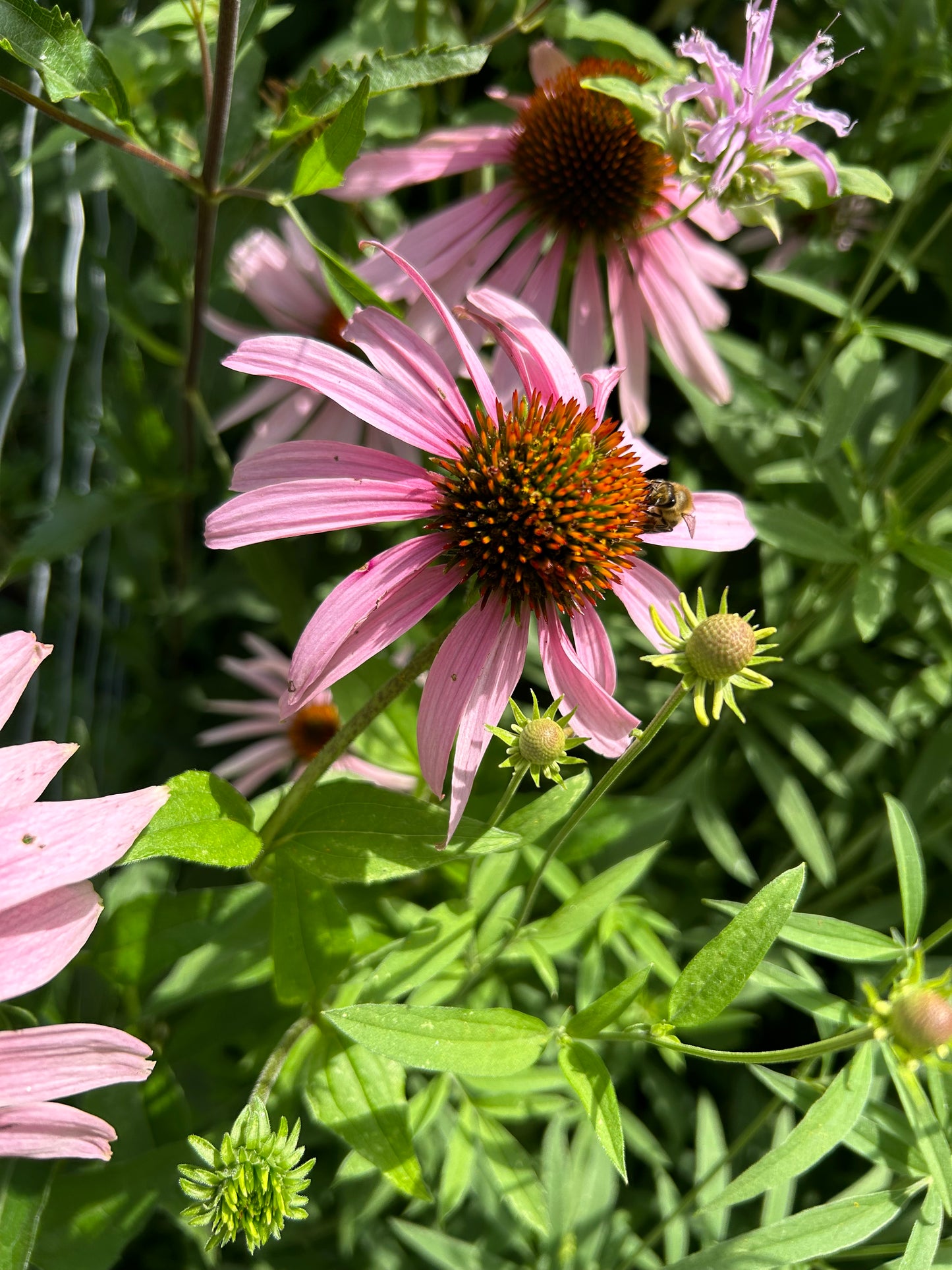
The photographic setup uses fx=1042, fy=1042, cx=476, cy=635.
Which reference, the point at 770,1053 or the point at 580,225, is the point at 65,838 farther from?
the point at 580,225

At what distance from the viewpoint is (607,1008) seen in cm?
85

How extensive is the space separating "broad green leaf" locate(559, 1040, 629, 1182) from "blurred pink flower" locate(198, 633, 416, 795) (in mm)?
727

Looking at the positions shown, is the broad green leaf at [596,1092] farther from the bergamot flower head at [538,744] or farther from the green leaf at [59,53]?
the green leaf at [59,53]

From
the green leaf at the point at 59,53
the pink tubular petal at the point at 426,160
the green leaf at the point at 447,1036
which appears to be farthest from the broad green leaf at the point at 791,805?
the green leaf at the point at 59,53

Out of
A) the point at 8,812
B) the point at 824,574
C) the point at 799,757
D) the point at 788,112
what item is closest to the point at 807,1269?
the point at 799,757

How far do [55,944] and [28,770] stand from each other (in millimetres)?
128

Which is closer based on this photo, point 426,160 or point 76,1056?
point 76,1056

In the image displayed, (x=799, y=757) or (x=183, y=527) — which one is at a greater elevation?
(x=183, y=527)

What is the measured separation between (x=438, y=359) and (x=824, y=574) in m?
0.73

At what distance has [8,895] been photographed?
0.70m

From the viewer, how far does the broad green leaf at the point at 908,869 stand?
2.92ft

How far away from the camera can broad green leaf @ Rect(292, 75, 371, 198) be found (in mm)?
876

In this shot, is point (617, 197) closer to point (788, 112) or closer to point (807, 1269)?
point (788, 112)

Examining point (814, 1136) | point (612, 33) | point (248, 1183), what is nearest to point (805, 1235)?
point (814, 1136)
